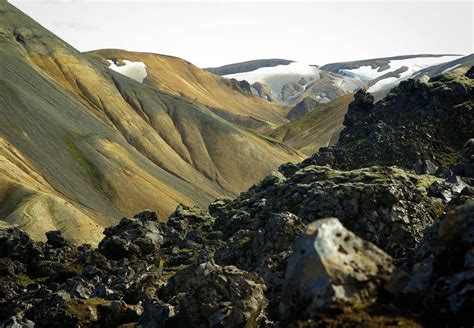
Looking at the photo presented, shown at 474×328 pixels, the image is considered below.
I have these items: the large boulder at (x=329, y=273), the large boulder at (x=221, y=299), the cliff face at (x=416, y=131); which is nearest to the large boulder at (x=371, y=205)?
the cliff face at (x=416, y=131)

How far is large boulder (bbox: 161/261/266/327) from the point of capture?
2953 centimetres

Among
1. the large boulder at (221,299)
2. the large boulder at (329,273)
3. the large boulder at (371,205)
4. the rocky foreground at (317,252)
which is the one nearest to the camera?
the large boulder at (329,273)

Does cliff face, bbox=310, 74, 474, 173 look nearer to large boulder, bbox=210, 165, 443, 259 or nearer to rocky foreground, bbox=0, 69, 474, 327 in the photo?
rocky foreground, bbox=0, 69, 474, 327

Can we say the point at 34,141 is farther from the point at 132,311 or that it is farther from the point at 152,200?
the point at 132,311

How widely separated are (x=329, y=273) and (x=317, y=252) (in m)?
0.65

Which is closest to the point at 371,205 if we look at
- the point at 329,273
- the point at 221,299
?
the point at 221,299

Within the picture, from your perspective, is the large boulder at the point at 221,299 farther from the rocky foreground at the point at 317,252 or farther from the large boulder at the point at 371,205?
the large boulder at the point at 371,205

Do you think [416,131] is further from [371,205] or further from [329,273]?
[329,273]

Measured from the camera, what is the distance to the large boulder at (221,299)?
96.9 feet

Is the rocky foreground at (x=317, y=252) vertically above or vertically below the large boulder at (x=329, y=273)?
below

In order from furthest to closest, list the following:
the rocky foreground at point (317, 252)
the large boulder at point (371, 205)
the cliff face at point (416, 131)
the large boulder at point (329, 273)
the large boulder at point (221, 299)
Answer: the cliff face at point (416, 131) → the large boulder at point (371, 205) → the large boulder at point (221, 299) → the rocky foreground at point (317, 252) → the large boulder at point (329, 273)

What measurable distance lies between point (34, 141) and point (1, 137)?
1343 centimetres

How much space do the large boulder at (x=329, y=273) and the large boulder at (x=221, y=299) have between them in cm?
1363

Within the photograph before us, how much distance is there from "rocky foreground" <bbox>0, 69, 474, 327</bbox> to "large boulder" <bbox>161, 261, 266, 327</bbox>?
77 mm
